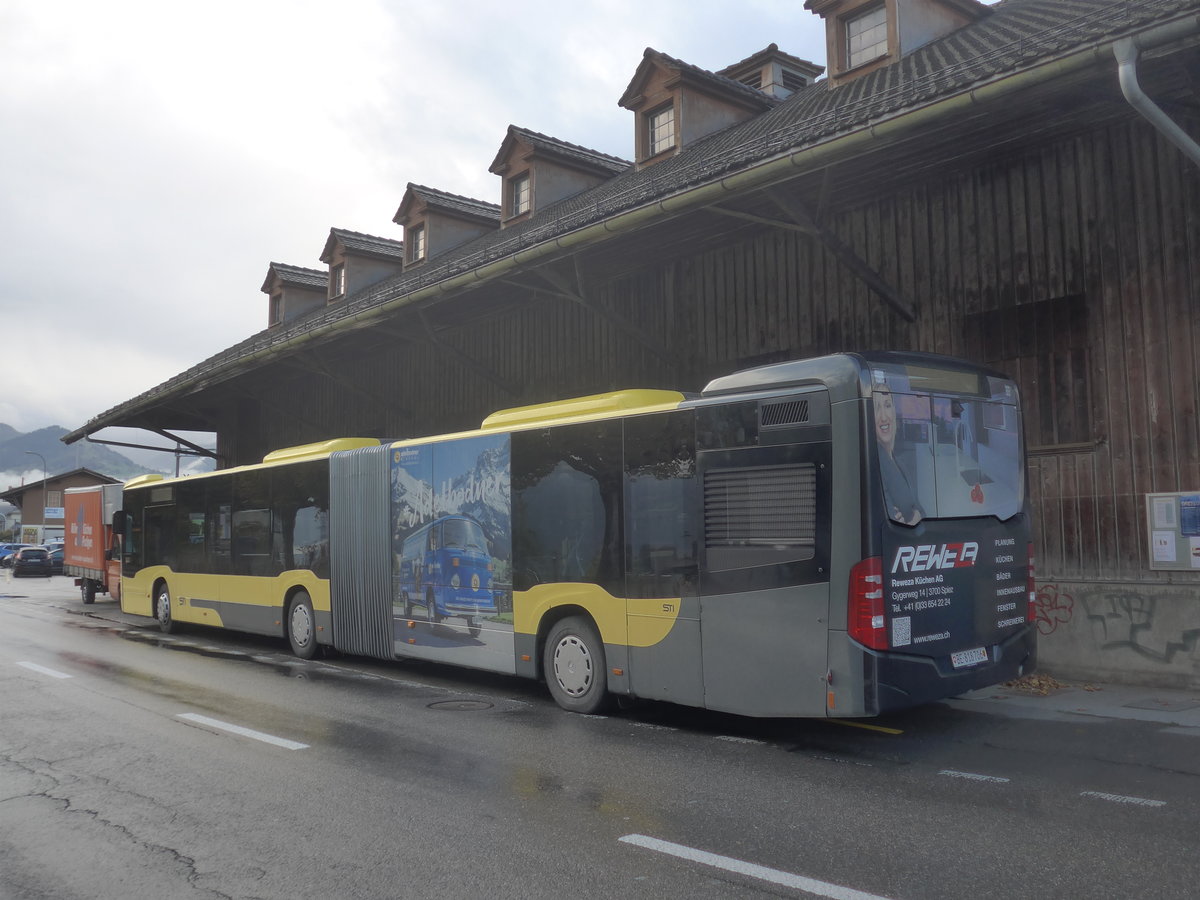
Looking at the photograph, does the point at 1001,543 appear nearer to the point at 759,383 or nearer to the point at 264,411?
the point at 759,383

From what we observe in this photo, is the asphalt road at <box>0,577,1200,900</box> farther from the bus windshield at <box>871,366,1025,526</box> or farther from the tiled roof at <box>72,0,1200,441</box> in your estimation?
the tiled roof at <box>72,0,1200,441</box>

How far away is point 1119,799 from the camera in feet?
18.7

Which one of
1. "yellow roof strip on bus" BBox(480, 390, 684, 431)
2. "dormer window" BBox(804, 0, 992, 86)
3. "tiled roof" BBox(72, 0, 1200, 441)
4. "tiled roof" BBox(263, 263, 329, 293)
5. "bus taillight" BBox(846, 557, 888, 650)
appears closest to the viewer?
"bus taillight" BBox(846, 557, 888, 650)

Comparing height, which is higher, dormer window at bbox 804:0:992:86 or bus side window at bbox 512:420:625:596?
dormer window at bbox 804:0:992:86

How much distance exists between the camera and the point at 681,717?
28.3ft

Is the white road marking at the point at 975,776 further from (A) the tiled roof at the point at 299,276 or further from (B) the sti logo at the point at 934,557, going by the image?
(A) the tiled roof at the point at 299,276

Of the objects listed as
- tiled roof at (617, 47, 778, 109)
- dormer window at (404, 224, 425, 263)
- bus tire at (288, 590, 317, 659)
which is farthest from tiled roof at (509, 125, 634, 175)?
bus tire at (288, 590, 317, 659)

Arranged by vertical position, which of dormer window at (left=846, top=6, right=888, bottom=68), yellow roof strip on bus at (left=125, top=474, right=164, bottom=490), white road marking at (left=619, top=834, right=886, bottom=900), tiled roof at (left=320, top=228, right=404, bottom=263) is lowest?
white road marking at (left=619, top=834, right=886, bottom=900)

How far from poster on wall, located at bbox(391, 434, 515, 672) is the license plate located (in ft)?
14.2

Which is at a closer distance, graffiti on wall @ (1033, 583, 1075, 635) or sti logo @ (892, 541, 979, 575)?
sti logo @ (892, 541, 979, 575)

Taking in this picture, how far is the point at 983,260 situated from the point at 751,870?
28.3 feet

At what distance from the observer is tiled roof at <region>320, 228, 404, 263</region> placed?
92.1 feet

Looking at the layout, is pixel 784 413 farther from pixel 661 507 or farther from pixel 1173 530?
pixel 1173 530

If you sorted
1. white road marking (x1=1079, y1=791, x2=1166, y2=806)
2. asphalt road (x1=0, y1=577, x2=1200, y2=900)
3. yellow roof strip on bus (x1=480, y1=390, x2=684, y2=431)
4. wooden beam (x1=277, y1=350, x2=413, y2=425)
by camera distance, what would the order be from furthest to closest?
wooden beam (x1=277, y1=350, x2=413, y2=425) → yellow roof strip on bus (x1=480, y1=390, x2=684, y2=431) → white road marking (x1=1079, y1=791, x2=1166, y2=806) → asphalt road (x1=0, y1=577, x2=1200, y2=900)
